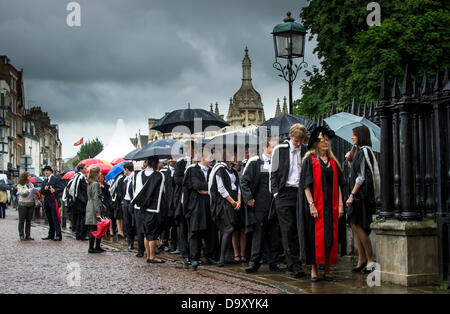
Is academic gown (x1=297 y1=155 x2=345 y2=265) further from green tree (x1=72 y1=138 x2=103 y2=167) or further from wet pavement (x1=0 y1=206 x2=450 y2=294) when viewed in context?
green tree (x1=72 y1=138 x2=103 y2=167)

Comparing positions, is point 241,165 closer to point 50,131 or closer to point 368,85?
point 368,85

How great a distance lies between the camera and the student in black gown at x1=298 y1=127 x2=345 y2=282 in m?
8.38

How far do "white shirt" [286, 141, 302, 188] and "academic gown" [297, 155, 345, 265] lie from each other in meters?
0.49

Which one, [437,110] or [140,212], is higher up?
[437,110]

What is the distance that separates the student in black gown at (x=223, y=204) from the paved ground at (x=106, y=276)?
939mm

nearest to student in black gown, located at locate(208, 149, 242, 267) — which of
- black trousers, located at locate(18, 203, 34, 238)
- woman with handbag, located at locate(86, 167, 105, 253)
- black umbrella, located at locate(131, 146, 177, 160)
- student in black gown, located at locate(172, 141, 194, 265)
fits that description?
student in black gown, located at locate(172, 141, 194, 265)

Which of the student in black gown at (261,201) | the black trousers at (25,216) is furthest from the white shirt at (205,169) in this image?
the black trousers at (25,216)

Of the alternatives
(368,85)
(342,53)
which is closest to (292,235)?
(368,85)

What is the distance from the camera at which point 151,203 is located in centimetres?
1150

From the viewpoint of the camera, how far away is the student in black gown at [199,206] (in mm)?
10852

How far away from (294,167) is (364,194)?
1.16 metres

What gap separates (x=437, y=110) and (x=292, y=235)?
2.66 metres

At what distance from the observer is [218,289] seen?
7.90m

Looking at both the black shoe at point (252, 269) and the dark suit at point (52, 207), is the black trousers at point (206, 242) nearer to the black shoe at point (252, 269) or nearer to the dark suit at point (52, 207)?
the black shoe at point (252, 269)
